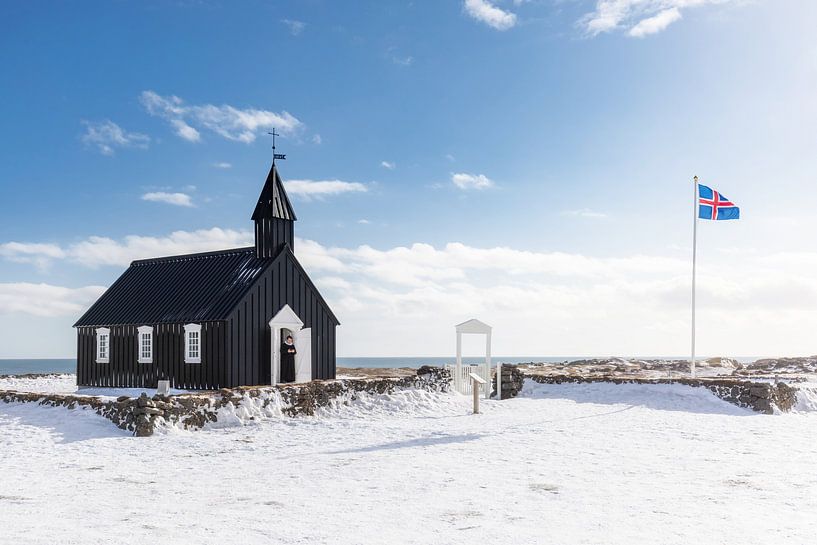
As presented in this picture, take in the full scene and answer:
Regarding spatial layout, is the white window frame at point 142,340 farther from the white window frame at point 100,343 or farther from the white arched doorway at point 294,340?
the white arched doorway at point 294,340

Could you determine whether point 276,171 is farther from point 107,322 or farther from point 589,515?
point 589,515

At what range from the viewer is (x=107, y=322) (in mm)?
28891

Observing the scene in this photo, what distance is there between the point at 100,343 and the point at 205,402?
500 inches

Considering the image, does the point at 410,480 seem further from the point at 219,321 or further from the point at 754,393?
the point at 754,393

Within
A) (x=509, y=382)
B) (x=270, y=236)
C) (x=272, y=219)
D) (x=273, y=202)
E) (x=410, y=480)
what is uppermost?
(x=273, y=202)

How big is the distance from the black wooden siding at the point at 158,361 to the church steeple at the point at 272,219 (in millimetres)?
3981

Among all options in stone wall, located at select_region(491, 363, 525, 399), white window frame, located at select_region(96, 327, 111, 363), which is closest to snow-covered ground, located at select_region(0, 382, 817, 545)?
stone wall, located at select_region(491, 363, 525, 399)

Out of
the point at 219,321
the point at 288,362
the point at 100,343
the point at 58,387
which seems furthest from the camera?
the point at 58,387

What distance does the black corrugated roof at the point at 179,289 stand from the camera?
25922 mm

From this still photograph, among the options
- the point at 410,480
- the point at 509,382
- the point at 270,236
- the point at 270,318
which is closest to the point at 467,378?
the point at 509,382

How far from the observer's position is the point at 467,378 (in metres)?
26.7

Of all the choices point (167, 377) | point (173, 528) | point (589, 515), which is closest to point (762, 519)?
point (589, 515)

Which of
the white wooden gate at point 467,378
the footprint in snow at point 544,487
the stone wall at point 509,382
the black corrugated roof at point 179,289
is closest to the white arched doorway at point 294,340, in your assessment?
the black corrugated roof at point 179,289

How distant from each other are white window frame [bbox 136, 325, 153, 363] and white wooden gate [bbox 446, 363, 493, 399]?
1098 centimetres
